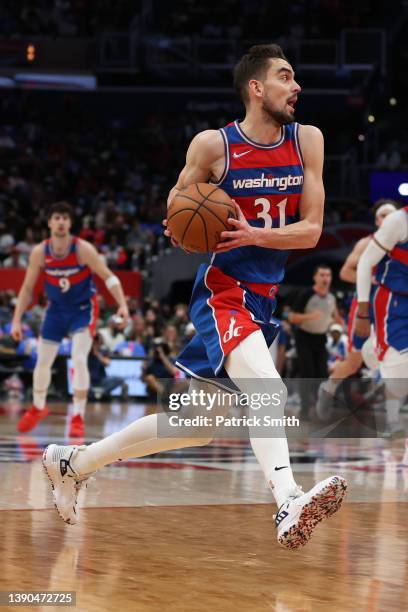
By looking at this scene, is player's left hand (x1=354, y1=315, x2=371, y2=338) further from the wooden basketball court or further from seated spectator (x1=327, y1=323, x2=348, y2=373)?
seated spectator (x1=327, y1=323, x2=348, y2=373)

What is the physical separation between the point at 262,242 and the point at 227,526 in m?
1.48

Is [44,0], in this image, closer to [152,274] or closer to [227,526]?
[152,274]

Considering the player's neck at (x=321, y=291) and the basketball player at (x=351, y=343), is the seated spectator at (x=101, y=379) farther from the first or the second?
the basketball player at (x=351, y=343)

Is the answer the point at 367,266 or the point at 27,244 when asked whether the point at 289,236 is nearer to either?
the point at 367,266

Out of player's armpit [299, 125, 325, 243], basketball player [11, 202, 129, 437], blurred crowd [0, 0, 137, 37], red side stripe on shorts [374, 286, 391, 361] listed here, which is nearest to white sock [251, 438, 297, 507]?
player's armpit [299, 125, 325, 243]

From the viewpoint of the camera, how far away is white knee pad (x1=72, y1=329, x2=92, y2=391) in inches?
446

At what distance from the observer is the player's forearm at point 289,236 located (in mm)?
5035

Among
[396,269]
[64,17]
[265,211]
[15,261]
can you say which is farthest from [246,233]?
[64,17]

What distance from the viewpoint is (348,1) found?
107 feet

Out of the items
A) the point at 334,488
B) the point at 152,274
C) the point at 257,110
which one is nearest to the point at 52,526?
the point at 334,488

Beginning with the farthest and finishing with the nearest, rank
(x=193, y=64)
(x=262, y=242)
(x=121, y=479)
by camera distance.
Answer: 1. (x=193, y=64)
2. (x=121, y=479)
3. (x=262, y=242)

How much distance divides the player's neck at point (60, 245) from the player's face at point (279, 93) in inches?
239

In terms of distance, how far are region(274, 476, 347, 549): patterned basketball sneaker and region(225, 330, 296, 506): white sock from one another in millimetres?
198

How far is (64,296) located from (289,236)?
6.49 m
